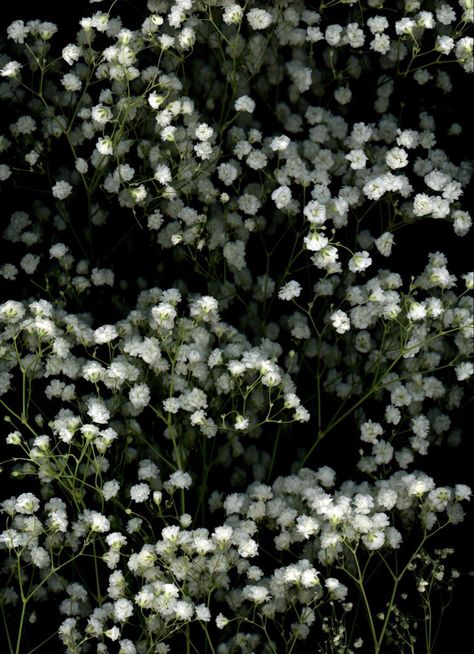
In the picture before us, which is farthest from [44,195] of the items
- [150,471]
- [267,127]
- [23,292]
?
[150,471]

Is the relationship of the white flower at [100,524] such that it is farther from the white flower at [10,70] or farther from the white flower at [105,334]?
the white flower at [10,70]

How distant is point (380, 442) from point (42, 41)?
152cm

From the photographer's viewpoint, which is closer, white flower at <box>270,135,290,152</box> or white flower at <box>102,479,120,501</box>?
white flower at <box>102,479,120,501</box>

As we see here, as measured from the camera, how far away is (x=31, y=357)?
2742 millimetres

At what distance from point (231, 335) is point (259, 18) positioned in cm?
95

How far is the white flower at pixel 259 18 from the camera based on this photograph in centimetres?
303

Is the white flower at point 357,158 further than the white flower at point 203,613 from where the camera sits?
Yes

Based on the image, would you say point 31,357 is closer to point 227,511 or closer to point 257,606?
point 227,511

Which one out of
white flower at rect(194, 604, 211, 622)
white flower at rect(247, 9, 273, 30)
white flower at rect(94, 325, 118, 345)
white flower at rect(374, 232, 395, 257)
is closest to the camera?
white flower at rect(194, 604, 211, 622)

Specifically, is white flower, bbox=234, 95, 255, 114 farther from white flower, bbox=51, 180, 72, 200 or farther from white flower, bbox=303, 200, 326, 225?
white flower, bbox=51, 180, 72, 200

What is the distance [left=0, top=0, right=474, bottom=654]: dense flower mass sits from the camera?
256 centimetres

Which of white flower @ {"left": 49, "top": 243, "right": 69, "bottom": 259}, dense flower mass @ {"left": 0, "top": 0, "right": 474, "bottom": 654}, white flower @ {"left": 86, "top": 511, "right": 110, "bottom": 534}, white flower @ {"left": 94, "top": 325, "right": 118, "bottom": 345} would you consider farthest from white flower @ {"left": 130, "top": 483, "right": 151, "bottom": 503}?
white flower @ {"left": 49, "top": 243, "right": 69, "bottom": 259}

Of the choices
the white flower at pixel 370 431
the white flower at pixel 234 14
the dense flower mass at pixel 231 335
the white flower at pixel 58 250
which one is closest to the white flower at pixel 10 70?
the dense flower mass at pixel 231 335

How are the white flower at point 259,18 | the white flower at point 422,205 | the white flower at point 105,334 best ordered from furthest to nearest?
the white flower at point 259,18 < the white flower at point 422,205 < the white flower at point 105,334
